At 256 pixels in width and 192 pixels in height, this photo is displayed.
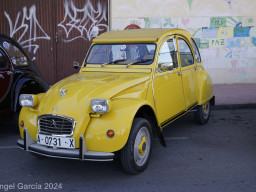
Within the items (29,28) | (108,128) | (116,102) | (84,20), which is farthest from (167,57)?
(29,28)

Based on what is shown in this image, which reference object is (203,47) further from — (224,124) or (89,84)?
(89,84)

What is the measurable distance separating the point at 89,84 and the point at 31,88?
220 centimetres

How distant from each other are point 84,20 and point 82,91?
745cm

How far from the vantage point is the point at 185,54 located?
20.5ft

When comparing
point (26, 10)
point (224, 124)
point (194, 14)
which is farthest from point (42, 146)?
point (194, 14)

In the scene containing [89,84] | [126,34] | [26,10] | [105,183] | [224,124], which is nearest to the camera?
[105,183]

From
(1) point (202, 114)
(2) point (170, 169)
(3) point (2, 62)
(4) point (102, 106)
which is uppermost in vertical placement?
(3) point (2, 62)

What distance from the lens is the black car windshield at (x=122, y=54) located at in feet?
17.5

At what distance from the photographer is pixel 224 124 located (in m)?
7.07

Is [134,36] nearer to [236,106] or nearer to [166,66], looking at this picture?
[166,66]

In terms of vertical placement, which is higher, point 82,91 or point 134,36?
point 134,36

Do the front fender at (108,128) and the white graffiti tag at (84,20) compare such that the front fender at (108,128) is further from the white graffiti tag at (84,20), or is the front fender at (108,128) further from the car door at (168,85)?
the white graffiti tag at (84,20)

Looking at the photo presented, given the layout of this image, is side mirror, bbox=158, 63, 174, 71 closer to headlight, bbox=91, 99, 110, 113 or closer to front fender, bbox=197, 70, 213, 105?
front fender, bbox=197, 70, 213, 105

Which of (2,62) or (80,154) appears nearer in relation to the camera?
(80,154)
